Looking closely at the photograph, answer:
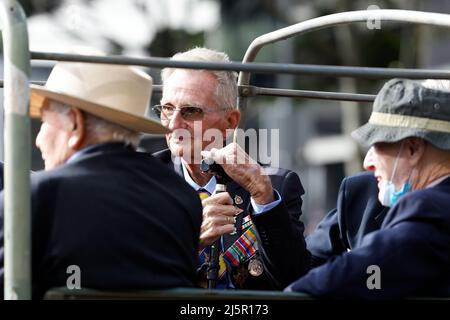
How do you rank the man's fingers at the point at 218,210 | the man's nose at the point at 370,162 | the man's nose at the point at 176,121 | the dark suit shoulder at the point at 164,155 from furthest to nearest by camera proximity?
the dark suit shoulder at the point at 164,155
the man's nose at the point at 176,121
the man's fingers at the point at 218,210
the man's nose at the point at 370,162

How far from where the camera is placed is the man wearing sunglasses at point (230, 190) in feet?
13.0

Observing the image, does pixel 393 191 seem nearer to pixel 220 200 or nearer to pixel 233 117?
pixel 220 200

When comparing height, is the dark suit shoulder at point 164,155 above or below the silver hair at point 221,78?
below

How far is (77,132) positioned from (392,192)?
101 cm

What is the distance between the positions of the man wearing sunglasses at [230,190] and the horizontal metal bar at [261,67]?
0.79 meters

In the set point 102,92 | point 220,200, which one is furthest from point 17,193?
point 220,200

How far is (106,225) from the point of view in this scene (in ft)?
10.5

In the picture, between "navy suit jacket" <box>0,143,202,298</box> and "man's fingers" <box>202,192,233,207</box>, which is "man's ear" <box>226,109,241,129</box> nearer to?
"man's fingers" <box>202,192,233,207</box>

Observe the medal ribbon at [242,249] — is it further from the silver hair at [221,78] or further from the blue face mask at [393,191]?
the blue face mask at [393,191]

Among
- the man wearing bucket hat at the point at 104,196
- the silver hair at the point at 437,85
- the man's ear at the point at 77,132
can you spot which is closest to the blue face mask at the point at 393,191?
the silver hair at the point at 437,85

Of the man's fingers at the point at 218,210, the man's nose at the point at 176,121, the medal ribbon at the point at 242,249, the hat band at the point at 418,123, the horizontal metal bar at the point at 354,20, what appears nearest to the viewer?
the hat band at the point at 418,123

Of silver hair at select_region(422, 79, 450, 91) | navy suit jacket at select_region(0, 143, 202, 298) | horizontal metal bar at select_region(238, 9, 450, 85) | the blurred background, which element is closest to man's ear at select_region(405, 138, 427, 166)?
silver hair at select_region(422, 79, 450, 91)

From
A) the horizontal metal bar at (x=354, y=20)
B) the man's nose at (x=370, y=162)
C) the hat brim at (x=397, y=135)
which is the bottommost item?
the man's nose at (x=370, y=162)
